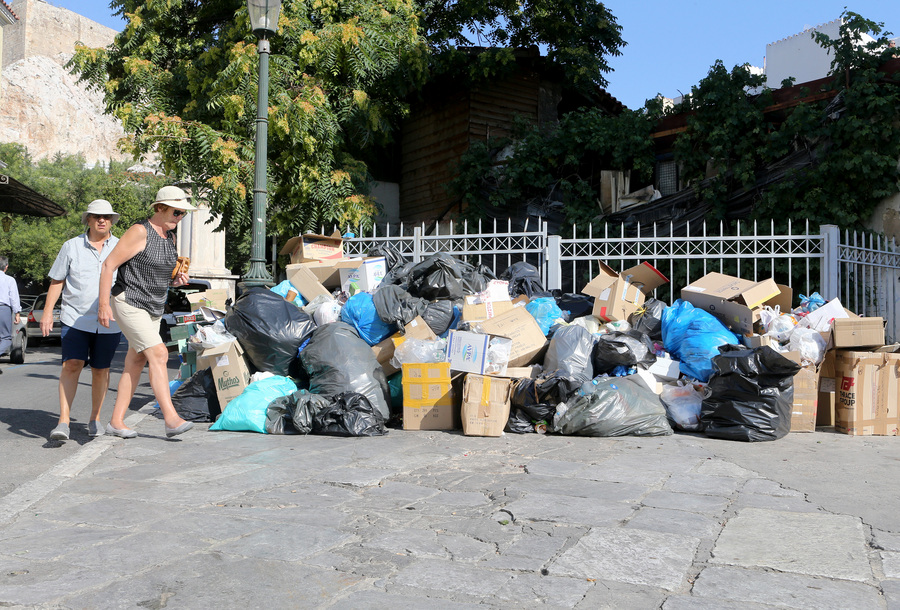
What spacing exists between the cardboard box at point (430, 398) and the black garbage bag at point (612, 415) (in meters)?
0.86

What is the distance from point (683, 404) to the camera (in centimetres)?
591

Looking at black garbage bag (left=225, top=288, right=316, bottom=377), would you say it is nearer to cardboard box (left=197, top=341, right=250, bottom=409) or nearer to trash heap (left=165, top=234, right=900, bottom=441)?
trash heap (left=165, top=234, right=900, bottom=441)

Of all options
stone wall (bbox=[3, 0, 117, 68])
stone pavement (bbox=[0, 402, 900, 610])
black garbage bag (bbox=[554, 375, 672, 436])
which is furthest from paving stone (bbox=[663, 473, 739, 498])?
stone wall (bbox=[3, 0, 117, 68])

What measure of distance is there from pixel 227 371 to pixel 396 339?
1428mm

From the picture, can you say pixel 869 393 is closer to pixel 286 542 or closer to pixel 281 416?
pixel 281 416

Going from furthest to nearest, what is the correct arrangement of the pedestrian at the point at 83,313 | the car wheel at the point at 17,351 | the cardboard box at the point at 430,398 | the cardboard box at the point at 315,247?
the car wheel at the point at 17,351 < the cardboard box at the point at 315,247 < the cardboard box at the point at 430,398 < the pedestrian at the point at 83,313

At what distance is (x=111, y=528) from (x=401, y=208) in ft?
49.7

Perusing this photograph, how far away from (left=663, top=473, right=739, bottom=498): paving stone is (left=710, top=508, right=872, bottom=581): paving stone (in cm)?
37

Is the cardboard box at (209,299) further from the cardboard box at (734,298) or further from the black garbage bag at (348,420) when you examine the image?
the cardboard box at (734,298)

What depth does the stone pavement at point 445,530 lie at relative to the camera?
243 cm

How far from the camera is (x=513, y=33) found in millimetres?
15891

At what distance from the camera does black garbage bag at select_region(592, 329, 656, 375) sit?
6.17 metres

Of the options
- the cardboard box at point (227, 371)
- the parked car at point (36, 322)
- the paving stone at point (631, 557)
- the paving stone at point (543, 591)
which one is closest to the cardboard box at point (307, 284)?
the cardboard box at point (227, 371)

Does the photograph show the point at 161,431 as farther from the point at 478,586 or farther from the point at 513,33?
the point at 513,33
